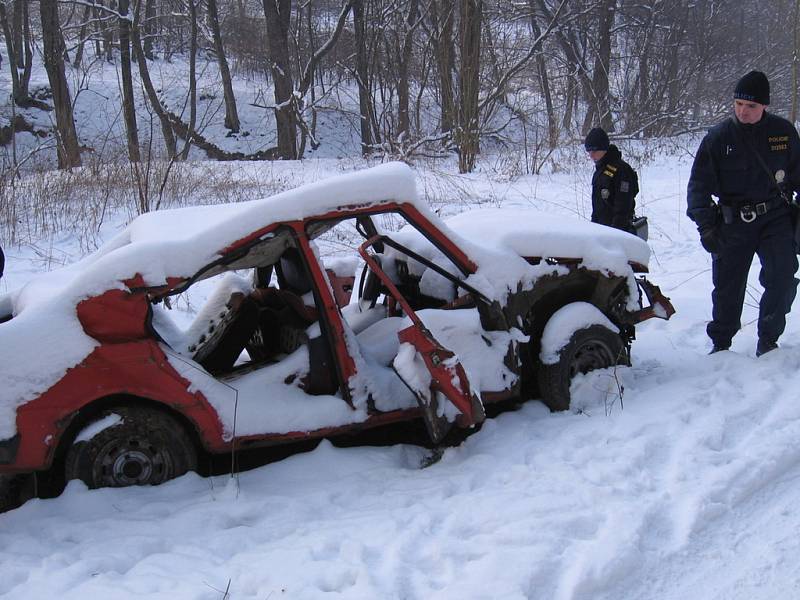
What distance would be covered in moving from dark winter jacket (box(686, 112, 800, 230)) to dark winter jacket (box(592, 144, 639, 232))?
1358mm

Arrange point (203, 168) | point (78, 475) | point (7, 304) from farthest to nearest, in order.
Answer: point (203, 168) → point (7, 304) → point (78, 475)

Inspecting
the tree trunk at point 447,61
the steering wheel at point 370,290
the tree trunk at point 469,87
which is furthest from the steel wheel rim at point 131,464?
the tree trunk at point 447,61

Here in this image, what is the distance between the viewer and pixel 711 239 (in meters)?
4.70

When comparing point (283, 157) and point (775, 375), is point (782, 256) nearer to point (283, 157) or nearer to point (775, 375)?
point (775, 375)

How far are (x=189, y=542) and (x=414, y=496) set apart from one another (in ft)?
3.24

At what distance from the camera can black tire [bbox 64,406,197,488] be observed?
3207 millimetres

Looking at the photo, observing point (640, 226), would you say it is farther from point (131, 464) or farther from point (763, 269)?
point (131, 464)

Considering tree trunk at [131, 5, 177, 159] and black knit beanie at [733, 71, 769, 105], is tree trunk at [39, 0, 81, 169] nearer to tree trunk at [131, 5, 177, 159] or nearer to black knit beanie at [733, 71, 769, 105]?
tree trunk at [131, 5, 177, 159]

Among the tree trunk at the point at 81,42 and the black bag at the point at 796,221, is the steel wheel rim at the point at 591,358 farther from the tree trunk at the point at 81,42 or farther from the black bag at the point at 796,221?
the tree trunk at the point at 81,42

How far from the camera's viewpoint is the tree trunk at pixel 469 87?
46.0 ft

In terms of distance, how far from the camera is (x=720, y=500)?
304 cm

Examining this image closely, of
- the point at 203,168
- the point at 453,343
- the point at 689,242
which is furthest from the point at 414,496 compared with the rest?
the point at 203,168

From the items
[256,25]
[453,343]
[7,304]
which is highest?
[256,25]

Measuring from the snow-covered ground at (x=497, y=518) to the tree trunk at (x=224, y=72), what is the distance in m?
22.6
